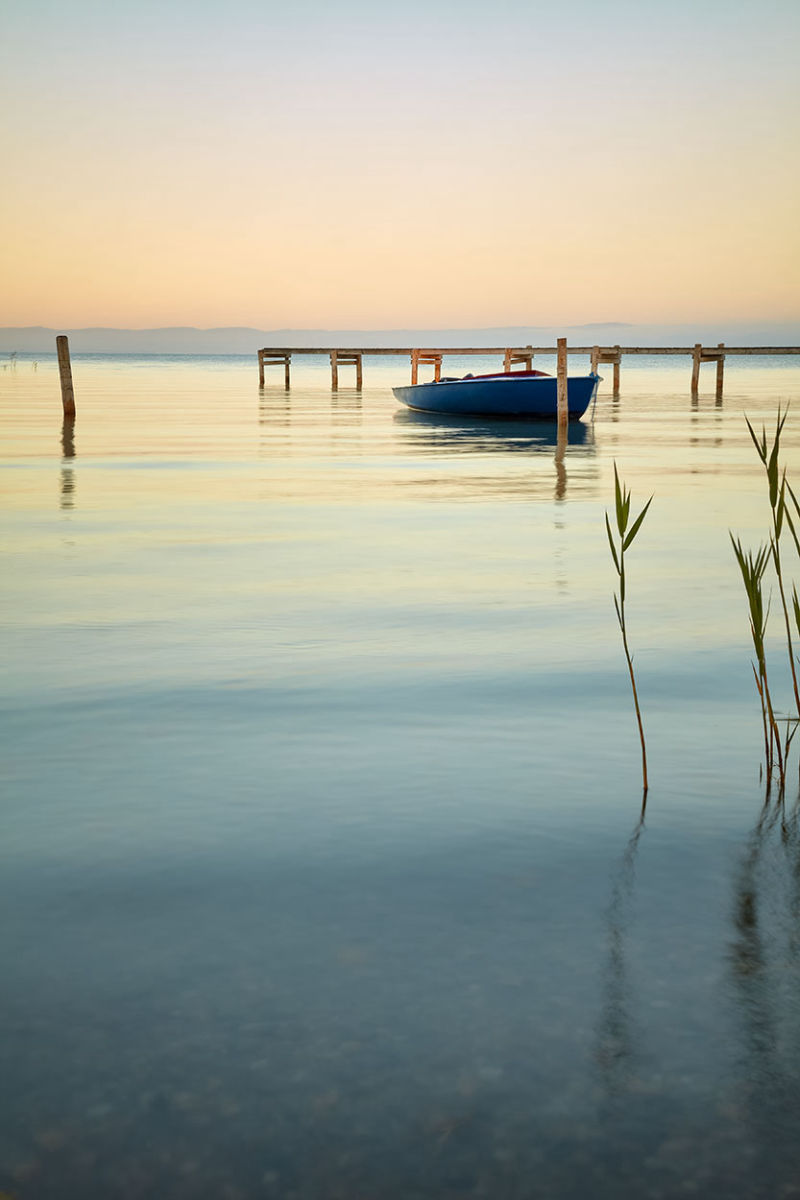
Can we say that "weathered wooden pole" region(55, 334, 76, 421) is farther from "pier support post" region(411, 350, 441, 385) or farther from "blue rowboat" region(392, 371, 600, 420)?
"pier support post" region(411, 350, 441, 385)

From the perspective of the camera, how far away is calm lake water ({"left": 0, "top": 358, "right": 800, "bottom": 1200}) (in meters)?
2.34

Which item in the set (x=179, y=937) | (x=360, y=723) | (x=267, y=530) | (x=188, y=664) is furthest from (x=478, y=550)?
(x=179, y=937)

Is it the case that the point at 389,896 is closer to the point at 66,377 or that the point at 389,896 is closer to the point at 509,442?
the point at 509,442

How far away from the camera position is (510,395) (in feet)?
94.1

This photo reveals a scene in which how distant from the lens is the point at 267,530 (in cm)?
1147

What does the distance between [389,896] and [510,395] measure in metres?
26.0

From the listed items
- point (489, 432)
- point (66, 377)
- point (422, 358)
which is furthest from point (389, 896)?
point (422, 358)

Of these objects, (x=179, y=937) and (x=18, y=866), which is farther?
(x=18, y=866)

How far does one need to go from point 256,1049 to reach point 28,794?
201 centimetres

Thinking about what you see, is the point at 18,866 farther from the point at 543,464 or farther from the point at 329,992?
the point at 543,464

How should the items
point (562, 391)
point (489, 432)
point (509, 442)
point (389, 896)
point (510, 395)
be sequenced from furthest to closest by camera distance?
1. point (510, 395)
2. point (489, 432)
3. point (562, 391)
4. point (509, 442)
5. point (389, 896)

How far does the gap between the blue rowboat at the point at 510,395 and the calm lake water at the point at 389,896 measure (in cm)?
1878

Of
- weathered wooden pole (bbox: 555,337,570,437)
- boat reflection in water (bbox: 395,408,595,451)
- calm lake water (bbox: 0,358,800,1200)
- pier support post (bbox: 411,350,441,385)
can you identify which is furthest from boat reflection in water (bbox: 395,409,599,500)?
calm lake water (bbox: 0,358,800,1200)

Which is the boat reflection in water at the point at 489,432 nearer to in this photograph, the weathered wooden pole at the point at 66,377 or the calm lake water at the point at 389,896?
the weathered wooden pole at the point at 66,377
